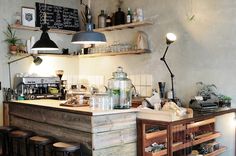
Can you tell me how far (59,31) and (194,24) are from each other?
106 inches

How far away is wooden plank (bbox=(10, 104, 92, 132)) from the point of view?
127 inches

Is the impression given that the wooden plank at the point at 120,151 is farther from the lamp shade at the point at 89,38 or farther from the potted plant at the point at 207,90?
the potted plant at the point at 207,90

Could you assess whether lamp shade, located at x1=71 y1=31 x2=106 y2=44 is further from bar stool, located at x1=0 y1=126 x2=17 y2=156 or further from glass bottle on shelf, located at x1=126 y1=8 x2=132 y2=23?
glass bottle on shelf, located at x1=126 y1=8 x2=132 y2=23

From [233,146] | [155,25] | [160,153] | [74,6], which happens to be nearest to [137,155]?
[160,153]

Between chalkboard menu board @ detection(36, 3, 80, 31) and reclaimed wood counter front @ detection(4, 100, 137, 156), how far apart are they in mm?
2518

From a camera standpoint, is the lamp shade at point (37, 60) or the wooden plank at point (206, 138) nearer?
the wooden plank at point (206, 138)

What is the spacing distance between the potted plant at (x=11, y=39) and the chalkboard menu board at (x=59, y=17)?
0.51 m

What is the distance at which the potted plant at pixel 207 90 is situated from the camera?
433cm

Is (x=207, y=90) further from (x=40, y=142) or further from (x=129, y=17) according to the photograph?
(x=40, y=142)

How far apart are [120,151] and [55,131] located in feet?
3.00

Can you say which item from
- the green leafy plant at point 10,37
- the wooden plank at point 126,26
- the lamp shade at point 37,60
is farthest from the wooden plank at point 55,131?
the wooden plank at point 126,26

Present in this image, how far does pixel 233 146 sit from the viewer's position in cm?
427

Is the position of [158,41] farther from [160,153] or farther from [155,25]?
[160,153]

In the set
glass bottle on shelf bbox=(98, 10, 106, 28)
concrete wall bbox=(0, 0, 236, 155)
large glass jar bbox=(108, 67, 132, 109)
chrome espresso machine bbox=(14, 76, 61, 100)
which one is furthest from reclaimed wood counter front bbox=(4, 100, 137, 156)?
glass bottle on shelf bbox=(98, 10, 106, 28)
